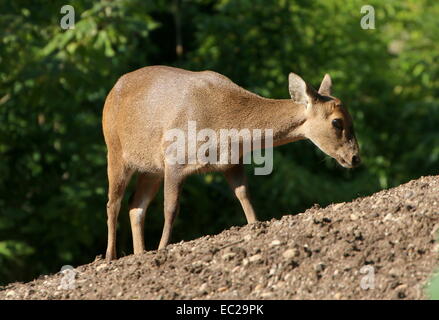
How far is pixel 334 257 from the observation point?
624 cm

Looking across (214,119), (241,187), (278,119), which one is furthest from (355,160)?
(214,119)

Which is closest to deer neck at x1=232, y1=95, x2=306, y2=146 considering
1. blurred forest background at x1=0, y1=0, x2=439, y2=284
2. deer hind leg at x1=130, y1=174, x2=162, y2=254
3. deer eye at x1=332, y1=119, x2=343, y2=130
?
deer eye at x1=332, y1=119, x2=343, y2=130

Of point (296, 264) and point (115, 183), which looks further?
point (115, 183)

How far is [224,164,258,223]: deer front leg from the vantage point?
27.0ft

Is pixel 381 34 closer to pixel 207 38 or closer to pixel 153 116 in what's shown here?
pixel 207 38

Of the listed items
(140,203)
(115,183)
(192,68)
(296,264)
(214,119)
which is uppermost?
(192,68)

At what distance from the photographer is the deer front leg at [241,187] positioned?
824cm

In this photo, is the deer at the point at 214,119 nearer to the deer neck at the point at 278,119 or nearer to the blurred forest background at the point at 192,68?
the deer neck at the point at 278,119

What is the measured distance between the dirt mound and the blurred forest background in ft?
19.4

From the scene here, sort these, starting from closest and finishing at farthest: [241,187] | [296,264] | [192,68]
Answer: [296,264] < [241,187] < [192,68]

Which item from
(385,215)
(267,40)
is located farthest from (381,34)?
(385,215)

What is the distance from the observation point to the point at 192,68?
15.9m

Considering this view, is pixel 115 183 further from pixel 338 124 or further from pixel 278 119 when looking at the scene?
pixel 338 124

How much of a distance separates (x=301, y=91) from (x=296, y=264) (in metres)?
2.41
